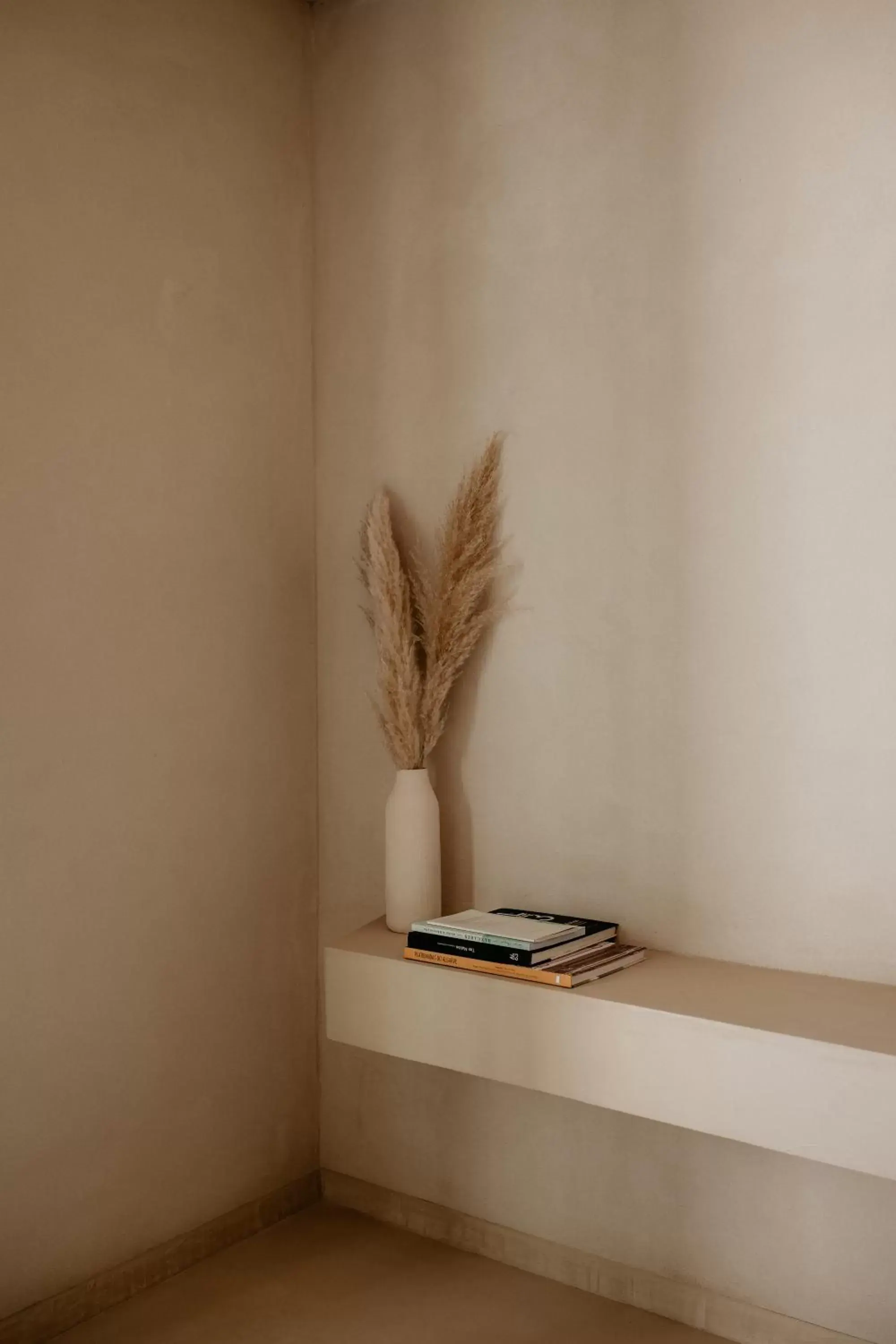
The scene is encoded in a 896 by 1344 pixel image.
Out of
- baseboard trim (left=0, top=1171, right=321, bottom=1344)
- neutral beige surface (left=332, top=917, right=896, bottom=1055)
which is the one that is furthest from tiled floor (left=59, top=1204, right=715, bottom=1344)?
neutral beige surface (left=332, top=917, right=896, bottom=1055)

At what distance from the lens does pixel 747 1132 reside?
1588mm

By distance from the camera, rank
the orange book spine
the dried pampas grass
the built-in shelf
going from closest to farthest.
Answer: the built-in shelf
the orange book spine
the dried pampas grass

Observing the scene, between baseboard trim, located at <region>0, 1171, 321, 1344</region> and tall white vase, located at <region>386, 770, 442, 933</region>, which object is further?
tall white vase, located at <region>386, 770, 442, 933</region>

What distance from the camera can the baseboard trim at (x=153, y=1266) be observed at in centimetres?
191

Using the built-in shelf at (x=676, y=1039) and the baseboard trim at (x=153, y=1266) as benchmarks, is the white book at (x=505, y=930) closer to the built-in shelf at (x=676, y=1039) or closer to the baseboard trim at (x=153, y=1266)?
the built-in shelf at (x=676, y=1039)

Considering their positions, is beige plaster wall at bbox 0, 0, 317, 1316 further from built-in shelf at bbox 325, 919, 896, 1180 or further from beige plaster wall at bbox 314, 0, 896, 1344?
built-in shelf at bbox 325, 919, 896, 1180

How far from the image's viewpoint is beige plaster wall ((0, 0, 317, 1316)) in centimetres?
191

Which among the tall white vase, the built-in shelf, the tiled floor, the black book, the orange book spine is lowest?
the tiled floor

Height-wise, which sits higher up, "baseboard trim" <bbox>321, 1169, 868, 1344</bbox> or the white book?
the white book

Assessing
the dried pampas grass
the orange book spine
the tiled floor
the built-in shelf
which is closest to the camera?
the built-in shelf

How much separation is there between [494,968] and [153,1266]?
884mm

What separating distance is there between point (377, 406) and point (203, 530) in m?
0.44

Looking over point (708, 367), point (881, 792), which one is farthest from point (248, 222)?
point (881, 792)

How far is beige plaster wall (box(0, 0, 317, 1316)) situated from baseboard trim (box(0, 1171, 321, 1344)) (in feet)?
0.09
